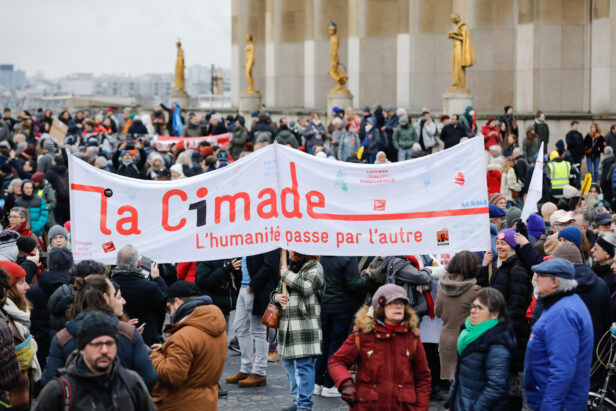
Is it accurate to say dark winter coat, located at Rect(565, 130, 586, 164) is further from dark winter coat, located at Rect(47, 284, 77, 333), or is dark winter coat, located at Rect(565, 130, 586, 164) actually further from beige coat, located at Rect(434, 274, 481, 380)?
dark winter coat, located at Rect(47, 284, 77, 333)

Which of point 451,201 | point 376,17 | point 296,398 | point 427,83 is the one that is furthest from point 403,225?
point 376,17

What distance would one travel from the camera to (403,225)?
9898 mm

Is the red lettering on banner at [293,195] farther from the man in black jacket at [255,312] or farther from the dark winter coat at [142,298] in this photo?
the dark winter coat at [142,298]

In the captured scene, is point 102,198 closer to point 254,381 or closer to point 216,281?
point 216,281

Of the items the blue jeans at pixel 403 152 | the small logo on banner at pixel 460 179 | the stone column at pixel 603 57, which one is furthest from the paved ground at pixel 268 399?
the stone column at pixel 603 57

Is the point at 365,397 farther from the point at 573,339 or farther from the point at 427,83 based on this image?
the point at 427,83

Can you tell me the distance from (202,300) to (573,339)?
2.61 m

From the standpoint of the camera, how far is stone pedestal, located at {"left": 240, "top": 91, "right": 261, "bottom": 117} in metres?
45.6

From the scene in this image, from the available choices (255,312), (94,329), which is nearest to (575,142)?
(255,312)

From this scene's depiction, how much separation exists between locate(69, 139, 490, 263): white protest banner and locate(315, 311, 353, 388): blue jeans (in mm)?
1031

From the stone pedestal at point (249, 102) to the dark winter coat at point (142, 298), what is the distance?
3649cm

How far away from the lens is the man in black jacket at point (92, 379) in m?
5.99

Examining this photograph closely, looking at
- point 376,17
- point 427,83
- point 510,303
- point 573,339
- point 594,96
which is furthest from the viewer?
point 376,17

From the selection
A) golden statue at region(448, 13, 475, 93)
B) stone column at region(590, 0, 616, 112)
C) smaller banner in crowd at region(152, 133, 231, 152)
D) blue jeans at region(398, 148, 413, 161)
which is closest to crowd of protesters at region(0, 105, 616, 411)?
blue jeans at region(398, 148, 413, 161)
